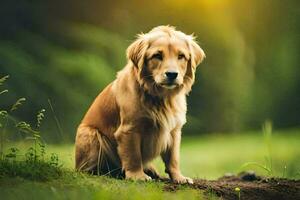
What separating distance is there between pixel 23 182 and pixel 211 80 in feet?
20.5

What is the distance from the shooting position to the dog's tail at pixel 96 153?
580cm

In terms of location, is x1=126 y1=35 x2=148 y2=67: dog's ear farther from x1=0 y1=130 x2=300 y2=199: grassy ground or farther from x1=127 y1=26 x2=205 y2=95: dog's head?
x1=0 y1=130 x2=300 y2=199: grassy ground

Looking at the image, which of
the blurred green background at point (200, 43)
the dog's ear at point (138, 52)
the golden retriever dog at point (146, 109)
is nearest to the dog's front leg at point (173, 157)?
the golden retriever dog at point (146, 109)

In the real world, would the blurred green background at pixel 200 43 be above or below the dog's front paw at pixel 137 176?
above

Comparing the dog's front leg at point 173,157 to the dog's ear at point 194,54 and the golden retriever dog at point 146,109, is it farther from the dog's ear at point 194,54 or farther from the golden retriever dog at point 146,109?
the dog's ear at point 194,54

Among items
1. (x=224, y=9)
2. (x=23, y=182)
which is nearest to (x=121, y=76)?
(x=23, y=182)

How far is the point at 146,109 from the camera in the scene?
216 inches

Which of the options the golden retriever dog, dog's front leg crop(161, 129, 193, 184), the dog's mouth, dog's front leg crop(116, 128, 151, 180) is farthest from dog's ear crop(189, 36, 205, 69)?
dog's front leg crop(116, 128, 151, 180)

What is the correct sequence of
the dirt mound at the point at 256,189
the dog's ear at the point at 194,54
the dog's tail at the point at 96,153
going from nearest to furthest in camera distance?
the dirt mound at the point at 256,189 → the dog's ear at the point at 194,54 → the dog's tail at the point at 96,153

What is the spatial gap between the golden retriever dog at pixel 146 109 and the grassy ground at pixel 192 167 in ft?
1.08

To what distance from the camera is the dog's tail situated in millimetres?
5805

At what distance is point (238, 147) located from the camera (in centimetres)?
939

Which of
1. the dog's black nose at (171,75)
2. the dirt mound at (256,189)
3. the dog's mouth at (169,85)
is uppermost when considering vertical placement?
the dog's black nose at (171,75)

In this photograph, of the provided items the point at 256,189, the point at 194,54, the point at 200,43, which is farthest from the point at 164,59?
the point at 200,43
